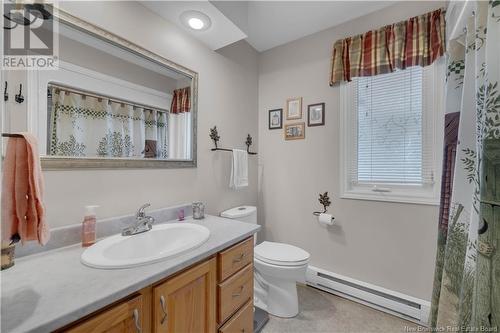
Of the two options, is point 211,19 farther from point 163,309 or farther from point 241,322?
point 241,322

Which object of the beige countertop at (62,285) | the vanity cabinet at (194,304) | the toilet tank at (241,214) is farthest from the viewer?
the toilet tank at (241,214)

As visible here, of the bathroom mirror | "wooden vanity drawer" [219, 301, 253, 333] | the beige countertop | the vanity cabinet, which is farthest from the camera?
"wooden vanity drawer" [219, 301, 253, 333]

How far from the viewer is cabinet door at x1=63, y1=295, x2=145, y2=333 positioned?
0.63 m

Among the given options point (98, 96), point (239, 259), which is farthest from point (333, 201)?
point (98, 96)

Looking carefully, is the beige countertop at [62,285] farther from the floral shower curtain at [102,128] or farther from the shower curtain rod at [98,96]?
the shower curtain rod at [98,96]

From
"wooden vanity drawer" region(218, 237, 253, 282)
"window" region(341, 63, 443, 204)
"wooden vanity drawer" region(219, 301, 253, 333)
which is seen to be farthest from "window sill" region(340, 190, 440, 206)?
"wooden vanity drawer" region(219, 301, 253, 333)

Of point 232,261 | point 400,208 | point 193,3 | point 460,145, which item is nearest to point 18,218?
point 232,261

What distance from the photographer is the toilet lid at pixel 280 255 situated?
1.58 meters

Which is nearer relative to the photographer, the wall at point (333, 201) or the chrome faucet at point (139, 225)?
the chrome faucet at point (139, 225)

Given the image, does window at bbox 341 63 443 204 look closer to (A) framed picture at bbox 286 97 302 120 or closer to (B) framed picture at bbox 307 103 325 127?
(B) framed picture at bbox 307 103 325 127

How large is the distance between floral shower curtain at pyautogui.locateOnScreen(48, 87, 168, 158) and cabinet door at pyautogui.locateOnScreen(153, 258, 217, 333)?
2.68ft

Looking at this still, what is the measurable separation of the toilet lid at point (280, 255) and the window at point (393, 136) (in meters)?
0.70

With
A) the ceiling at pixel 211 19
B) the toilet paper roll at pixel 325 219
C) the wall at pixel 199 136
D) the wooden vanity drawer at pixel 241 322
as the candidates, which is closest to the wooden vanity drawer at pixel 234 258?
the wooden vanity drawer at pixel 241 322

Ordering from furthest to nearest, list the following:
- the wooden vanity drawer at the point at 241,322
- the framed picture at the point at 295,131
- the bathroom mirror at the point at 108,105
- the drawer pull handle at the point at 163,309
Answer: the framed picture at the point at 295,131, the wooden vanity drawer at the point at 241,322, the bathroom mirror at the point at 108,105, the drawer pull handle at the point at 163,309
